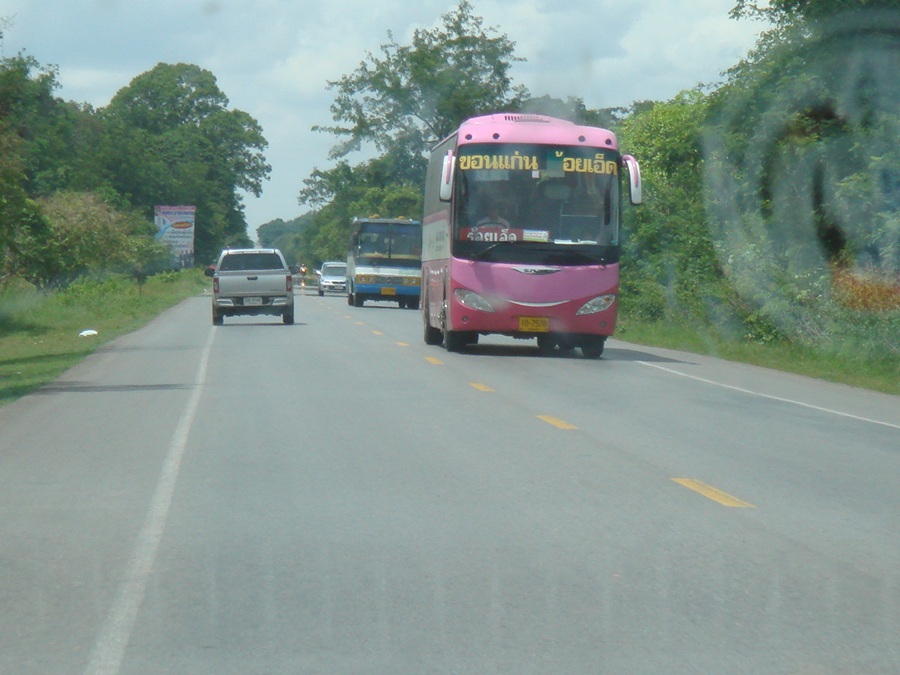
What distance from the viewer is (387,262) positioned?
50.8m

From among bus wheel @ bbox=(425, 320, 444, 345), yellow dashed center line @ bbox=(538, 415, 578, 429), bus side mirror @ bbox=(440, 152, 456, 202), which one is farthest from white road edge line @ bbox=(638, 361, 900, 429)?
bus wheel @ bbox=(425, 320, 444, 345)

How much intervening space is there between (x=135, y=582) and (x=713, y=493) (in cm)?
424

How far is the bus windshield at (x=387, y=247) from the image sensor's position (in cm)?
5069

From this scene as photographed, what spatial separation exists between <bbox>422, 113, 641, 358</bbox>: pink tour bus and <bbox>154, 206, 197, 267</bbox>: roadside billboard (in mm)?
71600

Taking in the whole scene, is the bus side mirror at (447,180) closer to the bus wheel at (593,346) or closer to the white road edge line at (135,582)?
the bus wheel at (593,346)

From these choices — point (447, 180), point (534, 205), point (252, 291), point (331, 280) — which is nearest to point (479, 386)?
point (447, 180)

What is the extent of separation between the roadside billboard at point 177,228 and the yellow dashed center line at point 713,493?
84018 millimetres

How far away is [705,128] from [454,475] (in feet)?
75.2

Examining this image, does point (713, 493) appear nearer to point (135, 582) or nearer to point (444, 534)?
point (444, 534)

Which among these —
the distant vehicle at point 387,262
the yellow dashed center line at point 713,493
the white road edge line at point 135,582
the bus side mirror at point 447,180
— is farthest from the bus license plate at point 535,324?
the distant vehicle at point 387,262

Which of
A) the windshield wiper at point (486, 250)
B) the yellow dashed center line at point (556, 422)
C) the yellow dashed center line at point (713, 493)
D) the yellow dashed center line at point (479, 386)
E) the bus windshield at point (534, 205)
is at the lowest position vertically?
the yellow dashed center line at point (479, 386)

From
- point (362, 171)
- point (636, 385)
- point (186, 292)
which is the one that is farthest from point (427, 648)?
point (362, 171)

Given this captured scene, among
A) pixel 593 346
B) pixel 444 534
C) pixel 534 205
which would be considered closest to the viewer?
pixel 444 534

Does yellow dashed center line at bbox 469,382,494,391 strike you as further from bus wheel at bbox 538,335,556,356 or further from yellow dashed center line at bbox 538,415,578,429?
A: bus wheel at bbox 538,335,556,356
